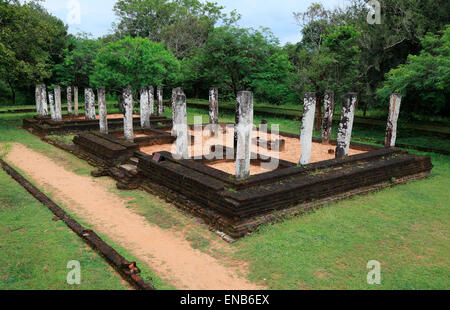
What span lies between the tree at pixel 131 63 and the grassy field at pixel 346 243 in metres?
13.0

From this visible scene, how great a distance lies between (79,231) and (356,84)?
46.2ft

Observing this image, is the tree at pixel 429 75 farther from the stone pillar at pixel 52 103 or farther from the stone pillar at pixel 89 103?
the stone pillar at pixel 52 103

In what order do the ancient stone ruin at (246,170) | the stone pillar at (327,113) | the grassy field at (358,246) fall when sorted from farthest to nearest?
1. the stone pillar at (327,113)
2. the ancient stone ruin at (246,170)
3. the grassy field at (358,246)

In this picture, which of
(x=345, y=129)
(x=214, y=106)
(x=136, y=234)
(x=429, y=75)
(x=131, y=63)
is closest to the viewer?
(x=136, y=234)

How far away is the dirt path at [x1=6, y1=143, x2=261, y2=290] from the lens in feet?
17.0

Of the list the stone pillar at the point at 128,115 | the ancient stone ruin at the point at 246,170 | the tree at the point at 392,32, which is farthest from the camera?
the tree at the point at 392,32

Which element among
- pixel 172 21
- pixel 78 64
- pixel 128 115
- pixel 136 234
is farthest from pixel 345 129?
pixel 172 21

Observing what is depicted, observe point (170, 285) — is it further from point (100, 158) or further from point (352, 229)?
point (100, 158)

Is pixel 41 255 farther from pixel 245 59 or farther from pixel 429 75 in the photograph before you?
pixel 245 59

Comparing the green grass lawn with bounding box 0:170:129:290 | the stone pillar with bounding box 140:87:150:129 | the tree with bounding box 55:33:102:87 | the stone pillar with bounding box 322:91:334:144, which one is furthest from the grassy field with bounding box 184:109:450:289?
the tree with bounding box 55:33:102:87

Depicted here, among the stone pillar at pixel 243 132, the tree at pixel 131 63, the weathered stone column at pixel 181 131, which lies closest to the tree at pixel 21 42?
the tree at pixel 131 63

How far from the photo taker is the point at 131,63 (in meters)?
20.0

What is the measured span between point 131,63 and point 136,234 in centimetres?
1530

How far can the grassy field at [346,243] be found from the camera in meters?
5.12
